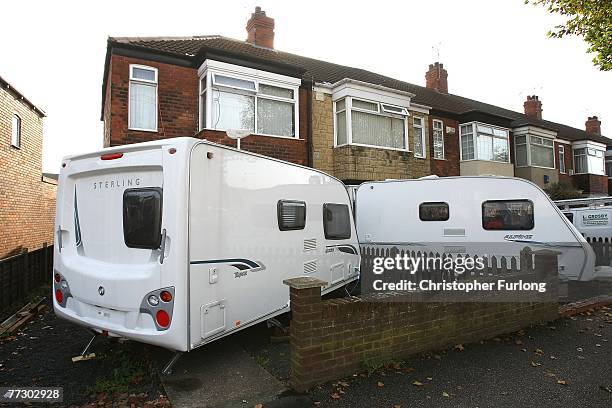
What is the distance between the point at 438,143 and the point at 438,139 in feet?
0.62

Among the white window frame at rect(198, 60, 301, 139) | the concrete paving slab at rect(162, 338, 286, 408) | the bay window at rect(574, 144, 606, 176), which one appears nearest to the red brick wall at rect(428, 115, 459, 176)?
the white window frame at rect(198, 60, 301, 139)

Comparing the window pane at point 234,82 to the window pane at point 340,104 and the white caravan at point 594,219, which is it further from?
the white caravan at point 594,219

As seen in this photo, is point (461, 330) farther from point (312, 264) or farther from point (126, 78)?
point (126, 78)

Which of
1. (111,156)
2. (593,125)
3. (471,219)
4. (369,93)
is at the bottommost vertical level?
Answer: (471,219)

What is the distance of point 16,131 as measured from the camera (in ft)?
39.6

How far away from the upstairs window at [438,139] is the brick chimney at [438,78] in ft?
25.9

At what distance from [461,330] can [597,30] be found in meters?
8.72

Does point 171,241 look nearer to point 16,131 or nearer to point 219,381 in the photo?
point 219,381

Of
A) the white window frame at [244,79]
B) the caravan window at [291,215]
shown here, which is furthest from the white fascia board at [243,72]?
the caravan window at [291,215]

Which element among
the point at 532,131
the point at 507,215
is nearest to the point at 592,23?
the point at 507,215

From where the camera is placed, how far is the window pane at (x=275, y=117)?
11930 mm

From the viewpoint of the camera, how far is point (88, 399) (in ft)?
12.3

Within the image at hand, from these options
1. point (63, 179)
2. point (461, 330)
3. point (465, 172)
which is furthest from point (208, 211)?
point (465, 172)

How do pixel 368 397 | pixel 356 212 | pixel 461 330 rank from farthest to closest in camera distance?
pixel 356 212
pixel 461 330
pixel 368 397
